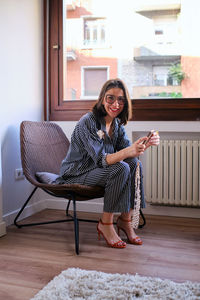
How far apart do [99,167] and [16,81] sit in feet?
3.38

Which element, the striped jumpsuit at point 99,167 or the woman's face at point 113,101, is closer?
the striped jumpsuit at point 99,167

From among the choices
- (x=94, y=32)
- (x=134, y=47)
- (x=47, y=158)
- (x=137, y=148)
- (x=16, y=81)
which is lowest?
(x=47, y=158)

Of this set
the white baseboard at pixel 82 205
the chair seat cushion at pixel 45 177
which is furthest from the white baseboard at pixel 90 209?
the chair seat cushion at pixel 45 177

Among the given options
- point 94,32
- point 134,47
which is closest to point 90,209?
point 134,47

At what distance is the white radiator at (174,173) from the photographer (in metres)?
2.63

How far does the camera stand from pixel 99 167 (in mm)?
2066

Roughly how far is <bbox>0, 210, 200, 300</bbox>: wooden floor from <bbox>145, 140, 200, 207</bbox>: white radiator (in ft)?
0.82

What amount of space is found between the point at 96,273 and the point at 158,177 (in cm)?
132

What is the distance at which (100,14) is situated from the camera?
294 centimetres

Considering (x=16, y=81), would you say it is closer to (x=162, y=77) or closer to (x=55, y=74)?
(x=55, y=74)

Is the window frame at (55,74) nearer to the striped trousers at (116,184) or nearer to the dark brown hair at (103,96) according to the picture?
the dark brown hair at (103,96)

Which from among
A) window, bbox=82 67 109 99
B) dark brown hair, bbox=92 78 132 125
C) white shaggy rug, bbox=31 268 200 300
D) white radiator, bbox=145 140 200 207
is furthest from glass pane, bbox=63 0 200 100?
white shaggy rug, bbox=31 268 200 300

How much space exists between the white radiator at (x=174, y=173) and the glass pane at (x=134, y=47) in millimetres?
478

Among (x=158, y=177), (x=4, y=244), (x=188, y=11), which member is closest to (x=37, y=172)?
(x=4, y=244)
